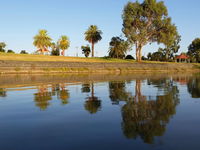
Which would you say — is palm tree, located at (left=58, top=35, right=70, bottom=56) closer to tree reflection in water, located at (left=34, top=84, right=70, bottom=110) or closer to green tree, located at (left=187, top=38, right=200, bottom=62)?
green tree, located at (left=187, top=38, right=200, bottom=62)

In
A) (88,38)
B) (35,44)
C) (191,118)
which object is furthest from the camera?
(35,44)

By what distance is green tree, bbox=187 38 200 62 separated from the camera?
12225cm

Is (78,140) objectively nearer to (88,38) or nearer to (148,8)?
(148,8)

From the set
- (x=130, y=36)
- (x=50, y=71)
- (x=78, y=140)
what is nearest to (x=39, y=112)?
(x=78, y=140)

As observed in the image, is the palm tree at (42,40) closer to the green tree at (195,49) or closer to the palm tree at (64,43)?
the palm tree at (64,43)

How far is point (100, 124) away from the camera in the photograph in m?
6.45

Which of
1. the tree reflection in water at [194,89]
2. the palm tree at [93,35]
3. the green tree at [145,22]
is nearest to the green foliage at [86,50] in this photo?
the palm tree at [93,35]

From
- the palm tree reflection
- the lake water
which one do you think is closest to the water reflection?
the lake water

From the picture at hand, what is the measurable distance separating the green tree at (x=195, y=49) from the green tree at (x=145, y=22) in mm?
59952

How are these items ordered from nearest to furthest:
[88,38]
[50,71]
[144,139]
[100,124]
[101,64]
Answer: [144,139] → [100,124] → [50,71] → [101,64] → [88,38]

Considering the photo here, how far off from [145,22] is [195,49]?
64.6 m

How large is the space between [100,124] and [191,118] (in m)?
2.83

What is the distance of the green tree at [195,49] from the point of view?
122250mm

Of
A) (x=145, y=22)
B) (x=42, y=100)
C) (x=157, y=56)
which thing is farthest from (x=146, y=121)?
(x=157, y=56)
